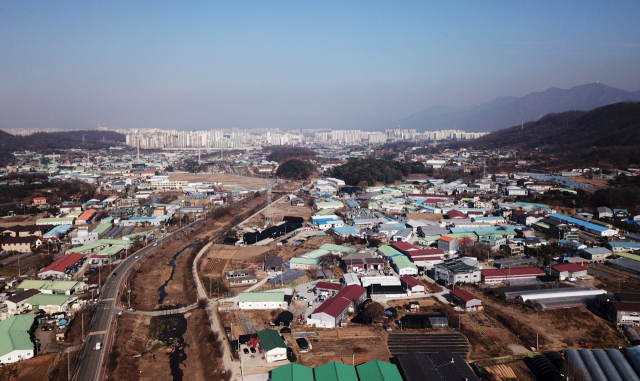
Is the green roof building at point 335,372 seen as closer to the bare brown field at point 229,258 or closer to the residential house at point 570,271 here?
the bare brown field at point 229,258

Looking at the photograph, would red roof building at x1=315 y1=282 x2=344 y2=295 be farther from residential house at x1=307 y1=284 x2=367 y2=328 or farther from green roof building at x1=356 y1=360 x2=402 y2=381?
green roof building at x1=356 y1=360 x2=402 y2=381

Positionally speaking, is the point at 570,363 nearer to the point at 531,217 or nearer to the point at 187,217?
the point at 531,217

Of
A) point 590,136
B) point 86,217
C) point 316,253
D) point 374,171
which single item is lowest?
point 316,253

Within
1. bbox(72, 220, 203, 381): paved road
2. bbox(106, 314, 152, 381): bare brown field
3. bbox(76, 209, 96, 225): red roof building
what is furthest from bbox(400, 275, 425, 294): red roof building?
bbox(76, 209, 96, 225): red roof building

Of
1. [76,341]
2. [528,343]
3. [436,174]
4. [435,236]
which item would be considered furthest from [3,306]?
[436,174]

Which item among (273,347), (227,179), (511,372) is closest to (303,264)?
(273,347)

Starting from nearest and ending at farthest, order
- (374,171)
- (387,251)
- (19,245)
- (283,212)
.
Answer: (387,251) → (19,245) → (283,212) → (374,171)

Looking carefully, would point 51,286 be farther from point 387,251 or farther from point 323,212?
point 323,212
